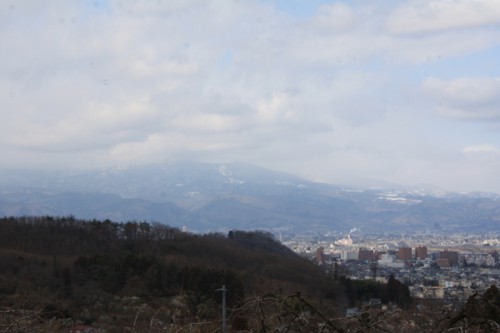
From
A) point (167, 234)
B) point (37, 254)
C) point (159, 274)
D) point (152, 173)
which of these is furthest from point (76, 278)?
point (152, 173)

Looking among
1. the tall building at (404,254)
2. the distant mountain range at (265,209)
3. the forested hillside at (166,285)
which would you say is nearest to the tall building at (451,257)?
the tall building at (404,254)

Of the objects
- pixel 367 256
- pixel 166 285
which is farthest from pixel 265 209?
pixel 166 285

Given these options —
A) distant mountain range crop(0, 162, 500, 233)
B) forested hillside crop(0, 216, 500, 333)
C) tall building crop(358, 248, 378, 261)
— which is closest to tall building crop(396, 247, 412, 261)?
tall building crop(358, 248, 378, 261)

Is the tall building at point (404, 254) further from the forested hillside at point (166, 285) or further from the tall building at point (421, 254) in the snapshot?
the forested hillside at point (166, 285)

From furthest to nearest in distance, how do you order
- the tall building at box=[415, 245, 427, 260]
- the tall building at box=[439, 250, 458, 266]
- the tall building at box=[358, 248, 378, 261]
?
the tall building at box=[358, 248, 378, 261] → the tall building at box=[415, 245, 427, 260] → the tall building at box=[439, 250, 458, 266]

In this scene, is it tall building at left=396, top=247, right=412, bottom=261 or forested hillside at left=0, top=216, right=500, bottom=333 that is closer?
forested hillside at left=0, top=216, right=500, bottom=333

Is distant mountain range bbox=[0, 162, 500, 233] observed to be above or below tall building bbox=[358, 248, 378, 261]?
above

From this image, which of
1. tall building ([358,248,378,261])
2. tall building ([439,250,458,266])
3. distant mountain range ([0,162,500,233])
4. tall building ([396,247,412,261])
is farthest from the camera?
distant mountain range ([0,162,500,233])

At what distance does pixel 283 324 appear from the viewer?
223cm

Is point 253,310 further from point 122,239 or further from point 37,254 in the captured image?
point 122,239

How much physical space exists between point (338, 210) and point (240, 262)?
90535mm

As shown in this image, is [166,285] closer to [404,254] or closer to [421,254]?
[404,254]

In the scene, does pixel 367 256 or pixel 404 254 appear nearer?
pixel 404 254

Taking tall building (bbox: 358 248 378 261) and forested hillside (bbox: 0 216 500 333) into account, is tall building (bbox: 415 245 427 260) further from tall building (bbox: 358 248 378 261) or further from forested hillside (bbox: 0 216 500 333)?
forested hillside (bbox: 0 216 500 333)
